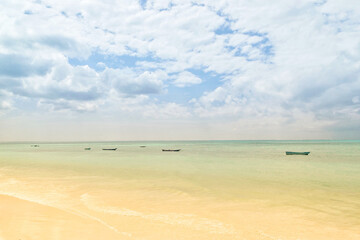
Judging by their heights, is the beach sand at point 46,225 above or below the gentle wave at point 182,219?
above

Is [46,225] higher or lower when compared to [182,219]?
higher

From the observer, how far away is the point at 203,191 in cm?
1666

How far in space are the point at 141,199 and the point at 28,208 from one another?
551 cm

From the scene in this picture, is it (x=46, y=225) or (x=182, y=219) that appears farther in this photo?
(x=182, y=219)

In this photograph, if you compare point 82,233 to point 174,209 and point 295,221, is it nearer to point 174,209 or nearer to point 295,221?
point 174,209

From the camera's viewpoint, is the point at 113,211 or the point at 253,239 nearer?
the point at 253,239

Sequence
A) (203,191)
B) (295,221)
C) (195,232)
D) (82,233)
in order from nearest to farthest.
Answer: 1. (82,233)
2. (195,232)
3. (295,221)
4. (203,191)

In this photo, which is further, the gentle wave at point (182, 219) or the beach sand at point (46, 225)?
the gentle wave at point (182, 219)

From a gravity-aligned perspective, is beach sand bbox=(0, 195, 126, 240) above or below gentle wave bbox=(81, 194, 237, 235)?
above

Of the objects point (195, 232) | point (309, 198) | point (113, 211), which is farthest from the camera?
point (309, 198)

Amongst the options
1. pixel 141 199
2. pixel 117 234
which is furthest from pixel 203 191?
pixel 117 234

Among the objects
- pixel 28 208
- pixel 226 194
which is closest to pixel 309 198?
pixel 226 194

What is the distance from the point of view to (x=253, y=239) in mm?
7938

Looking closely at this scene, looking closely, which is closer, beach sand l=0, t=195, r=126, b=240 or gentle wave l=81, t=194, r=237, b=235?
beach sand l=0, t=195, r=126, b=240
